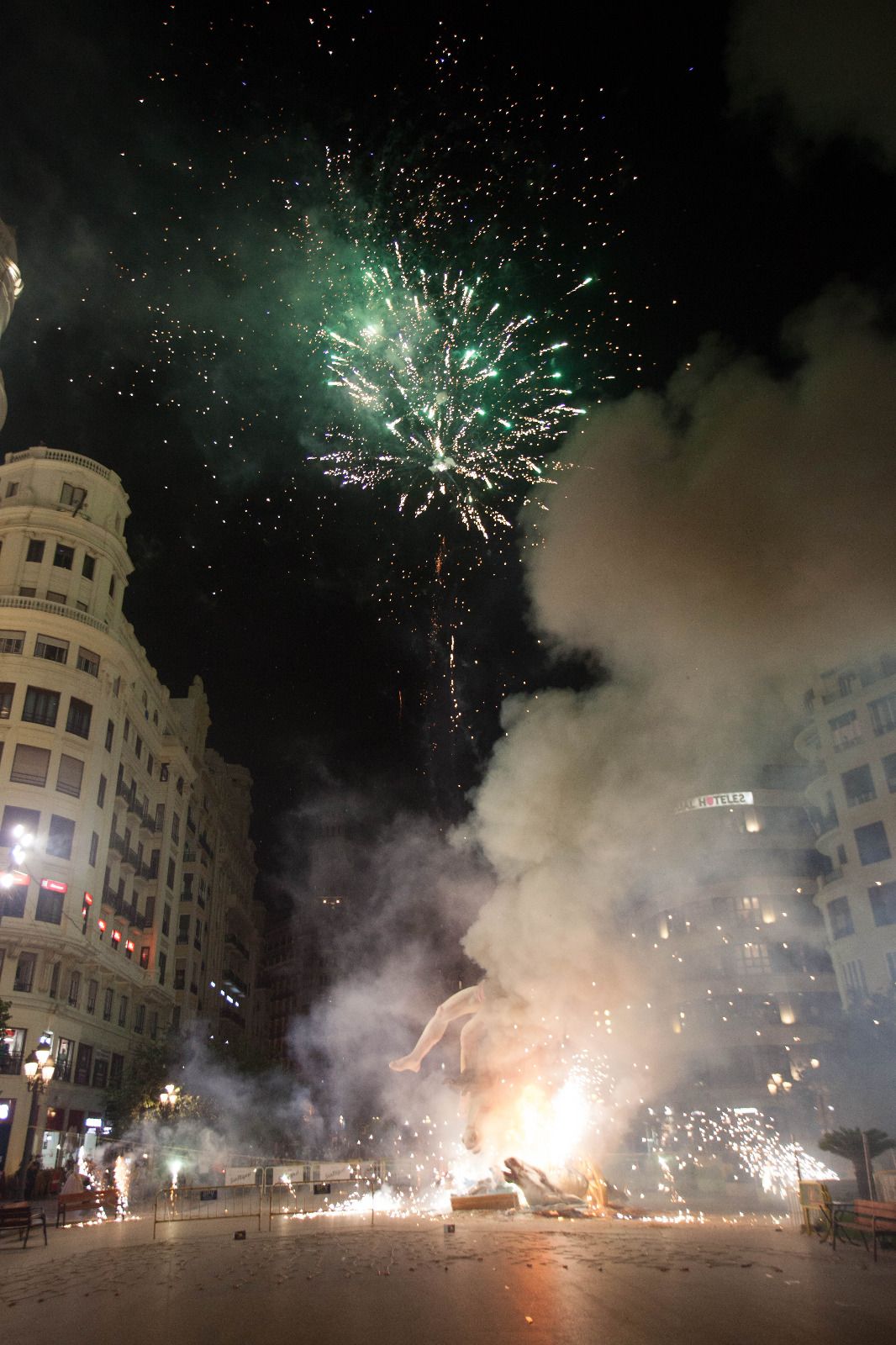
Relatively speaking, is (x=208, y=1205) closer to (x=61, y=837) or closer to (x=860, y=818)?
(x=61, y=837)

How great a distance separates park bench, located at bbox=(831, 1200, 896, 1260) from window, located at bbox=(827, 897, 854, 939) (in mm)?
29640

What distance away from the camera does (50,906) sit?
104ft

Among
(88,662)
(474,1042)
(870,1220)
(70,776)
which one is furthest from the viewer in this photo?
(88,662)

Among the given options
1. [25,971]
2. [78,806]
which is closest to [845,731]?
[78,806]

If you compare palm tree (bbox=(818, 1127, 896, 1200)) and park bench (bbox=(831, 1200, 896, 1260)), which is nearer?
park bench (bbox=(831, 1200, 896, 1260))

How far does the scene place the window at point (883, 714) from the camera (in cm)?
3922

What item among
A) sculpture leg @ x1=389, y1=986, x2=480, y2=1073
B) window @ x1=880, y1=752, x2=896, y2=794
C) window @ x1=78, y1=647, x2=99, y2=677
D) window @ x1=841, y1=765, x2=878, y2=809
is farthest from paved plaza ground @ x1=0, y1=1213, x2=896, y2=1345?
window @ x1=841, y1=765, x2=878, y2=809

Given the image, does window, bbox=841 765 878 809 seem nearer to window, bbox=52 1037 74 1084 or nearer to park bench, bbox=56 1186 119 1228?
park bench, bbox=56 1186 119 1228

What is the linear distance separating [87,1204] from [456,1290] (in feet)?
48.7

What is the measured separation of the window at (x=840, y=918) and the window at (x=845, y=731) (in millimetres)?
6900

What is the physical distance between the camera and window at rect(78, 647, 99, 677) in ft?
119

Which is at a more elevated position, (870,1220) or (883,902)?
(883,902)

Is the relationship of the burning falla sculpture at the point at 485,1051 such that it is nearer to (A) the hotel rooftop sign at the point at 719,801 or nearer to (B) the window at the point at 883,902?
(B) the window at the point at 883,902

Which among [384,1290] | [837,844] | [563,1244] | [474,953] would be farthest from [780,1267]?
[837,844]
